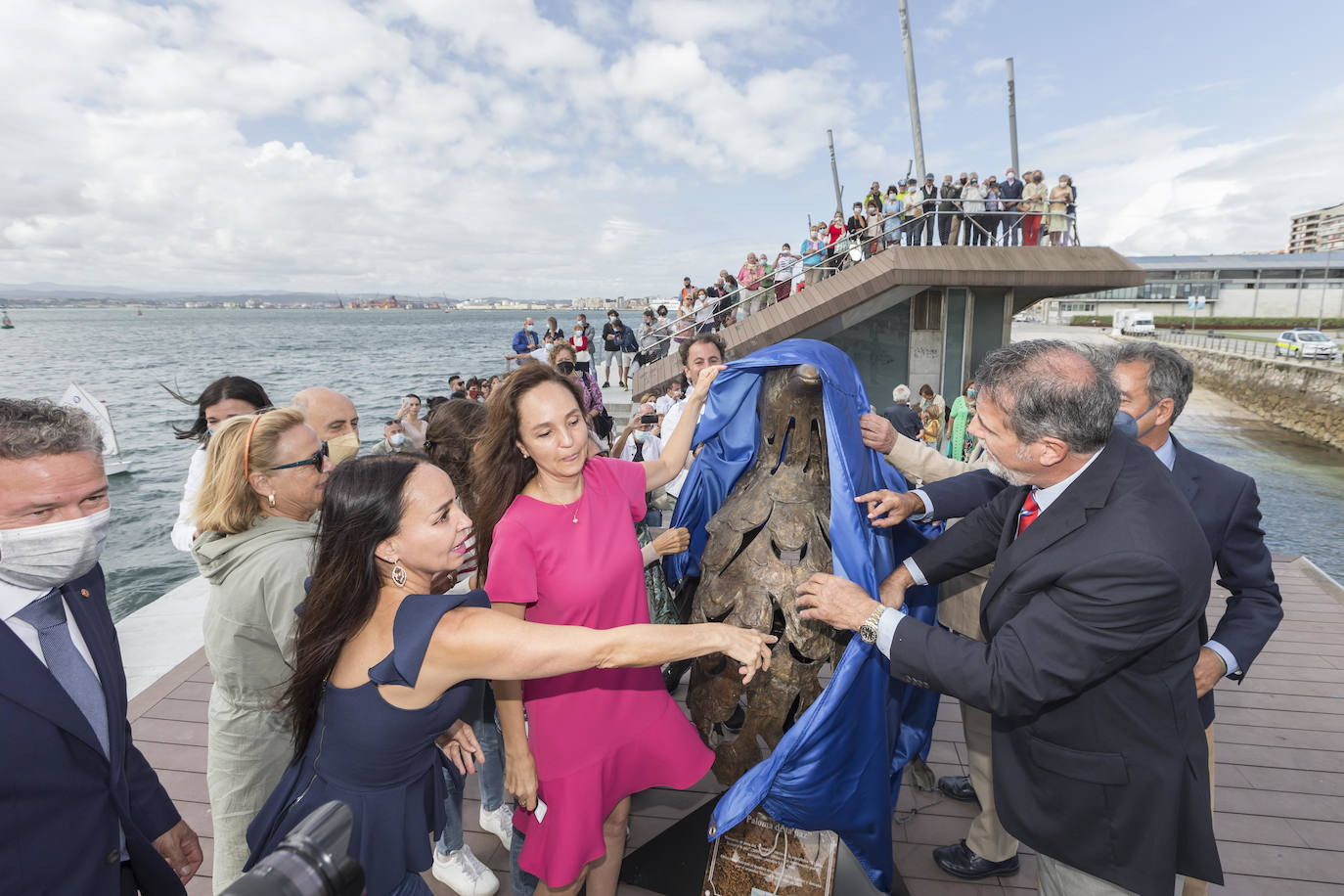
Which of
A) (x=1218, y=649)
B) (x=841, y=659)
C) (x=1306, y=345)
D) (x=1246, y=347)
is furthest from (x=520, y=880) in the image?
(x=1246, y=347)

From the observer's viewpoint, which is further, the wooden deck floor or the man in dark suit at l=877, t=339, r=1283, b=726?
the wooden deck floor

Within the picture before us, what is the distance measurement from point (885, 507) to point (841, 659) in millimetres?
573

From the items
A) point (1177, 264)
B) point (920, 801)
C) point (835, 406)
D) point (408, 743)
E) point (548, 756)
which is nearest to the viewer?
point (408, 743)

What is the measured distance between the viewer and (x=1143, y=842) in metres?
1.92

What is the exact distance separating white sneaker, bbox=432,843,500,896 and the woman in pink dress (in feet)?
2.78

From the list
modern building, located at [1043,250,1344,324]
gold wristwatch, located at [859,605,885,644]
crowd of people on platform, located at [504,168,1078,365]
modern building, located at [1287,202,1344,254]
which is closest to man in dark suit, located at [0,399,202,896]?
gold wristwatch, located at [859,605,885,644]

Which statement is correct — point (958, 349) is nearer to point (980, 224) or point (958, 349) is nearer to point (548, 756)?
point (980, 224)

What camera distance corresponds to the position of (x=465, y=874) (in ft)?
10.0

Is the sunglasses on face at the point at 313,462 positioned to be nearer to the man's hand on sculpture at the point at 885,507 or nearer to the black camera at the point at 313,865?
the black camera at the point at 313,865

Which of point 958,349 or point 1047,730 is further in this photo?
point 958,349

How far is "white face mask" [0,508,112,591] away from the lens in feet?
5.03

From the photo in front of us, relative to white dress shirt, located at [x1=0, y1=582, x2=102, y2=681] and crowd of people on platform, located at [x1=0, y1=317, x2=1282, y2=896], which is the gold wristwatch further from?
white dress shirt, located at [x1=0, y1=582, x2=102, y2=681]

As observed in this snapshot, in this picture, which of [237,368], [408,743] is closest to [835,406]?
[408,743]

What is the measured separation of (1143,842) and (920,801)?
1851 mm
